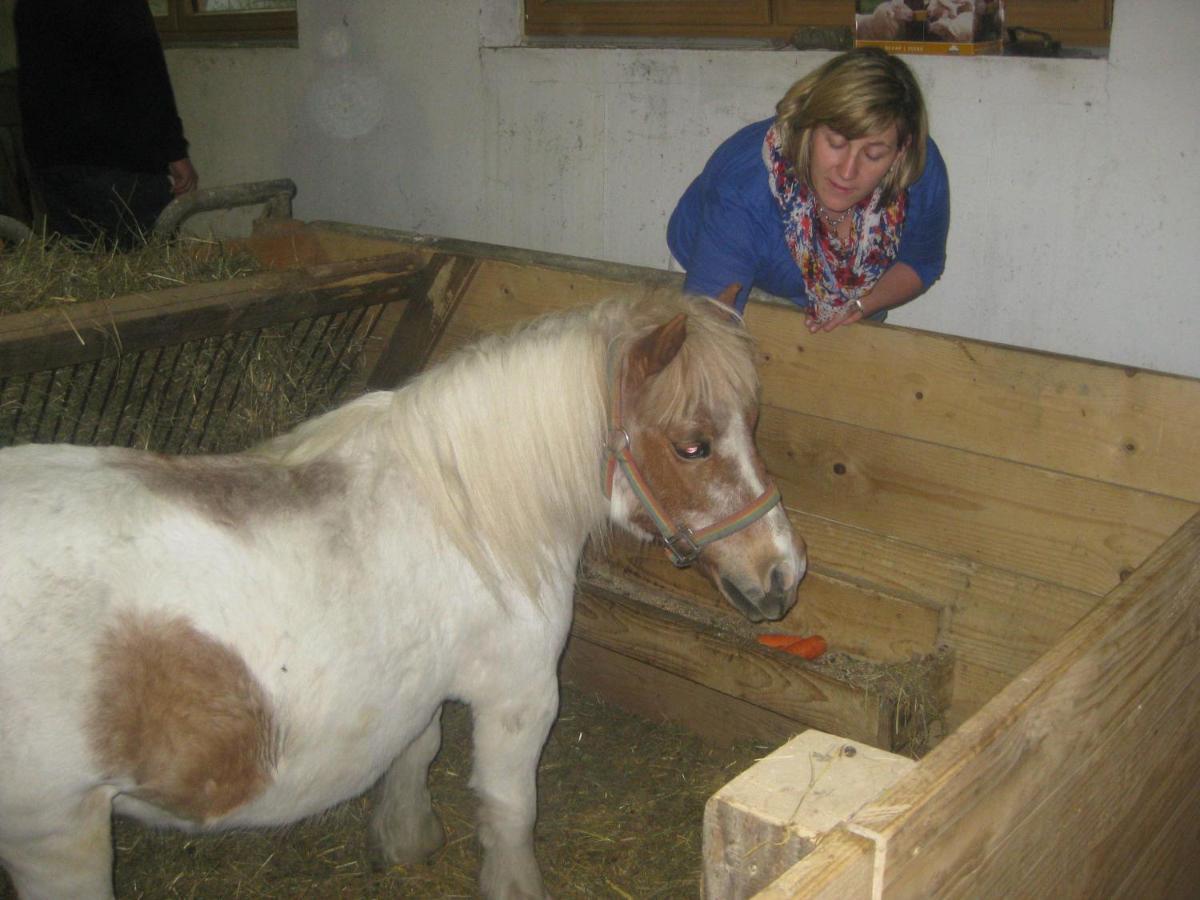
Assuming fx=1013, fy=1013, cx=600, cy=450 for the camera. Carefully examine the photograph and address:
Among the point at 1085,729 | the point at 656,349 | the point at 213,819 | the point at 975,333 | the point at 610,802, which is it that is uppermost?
the point at 656,349

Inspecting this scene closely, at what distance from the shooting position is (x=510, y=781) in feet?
7.07

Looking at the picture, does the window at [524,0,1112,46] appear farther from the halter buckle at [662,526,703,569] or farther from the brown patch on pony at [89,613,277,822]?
the brown patch on pony at [89,613,277,822]

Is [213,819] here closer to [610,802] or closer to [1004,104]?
[610,802]

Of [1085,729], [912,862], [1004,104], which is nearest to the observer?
[912,862]

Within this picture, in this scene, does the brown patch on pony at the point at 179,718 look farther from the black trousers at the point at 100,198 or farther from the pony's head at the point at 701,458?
the black trousers at the point at 100,198

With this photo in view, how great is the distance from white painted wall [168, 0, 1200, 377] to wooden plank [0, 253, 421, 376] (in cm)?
120

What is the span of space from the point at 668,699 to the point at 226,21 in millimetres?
5037

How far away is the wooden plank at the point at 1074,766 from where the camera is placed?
0.90 m

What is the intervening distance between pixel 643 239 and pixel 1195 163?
1985mm

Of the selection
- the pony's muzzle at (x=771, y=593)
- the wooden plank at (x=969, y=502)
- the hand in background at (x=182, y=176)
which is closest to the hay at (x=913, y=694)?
the wooden plank at (x=969, y=502)

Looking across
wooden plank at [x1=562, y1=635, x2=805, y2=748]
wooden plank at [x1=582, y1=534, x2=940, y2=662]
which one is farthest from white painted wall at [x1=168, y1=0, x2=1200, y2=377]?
wooden plank at [x1=562, y1=635, x2=805, y2=748]

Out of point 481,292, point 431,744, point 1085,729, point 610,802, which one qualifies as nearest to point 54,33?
point 481,292

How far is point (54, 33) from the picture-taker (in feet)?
13.4

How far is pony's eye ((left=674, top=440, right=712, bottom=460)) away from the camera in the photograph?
2023mm
